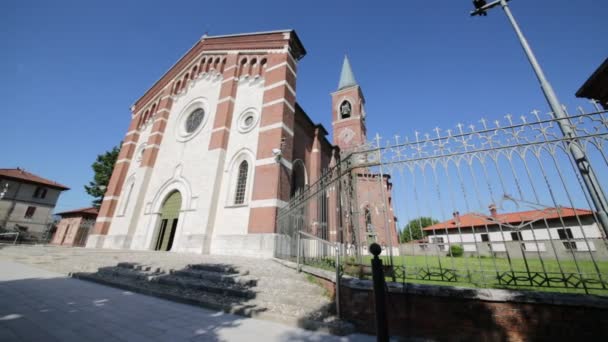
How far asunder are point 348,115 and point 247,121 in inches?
672

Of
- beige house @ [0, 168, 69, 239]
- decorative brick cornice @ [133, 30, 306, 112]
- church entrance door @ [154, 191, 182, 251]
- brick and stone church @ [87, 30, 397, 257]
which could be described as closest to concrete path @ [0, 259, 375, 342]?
brick and stone church @ [87, 30, 397, 257]

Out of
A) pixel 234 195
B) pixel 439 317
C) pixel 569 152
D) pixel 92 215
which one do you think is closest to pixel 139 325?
pixel 439 317

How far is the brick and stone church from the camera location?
408 inches

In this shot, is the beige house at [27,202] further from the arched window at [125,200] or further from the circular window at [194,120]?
the circular window at [194,120]

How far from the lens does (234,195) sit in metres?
11.0

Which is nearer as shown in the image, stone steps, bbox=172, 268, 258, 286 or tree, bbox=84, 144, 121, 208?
stone steps, bbox=172, 268, 258, 286

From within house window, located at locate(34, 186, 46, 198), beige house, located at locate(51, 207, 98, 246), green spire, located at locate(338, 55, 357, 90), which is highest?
green spire, located at locate(338, 55, 357, 90)

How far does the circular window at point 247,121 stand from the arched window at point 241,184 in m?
1.81

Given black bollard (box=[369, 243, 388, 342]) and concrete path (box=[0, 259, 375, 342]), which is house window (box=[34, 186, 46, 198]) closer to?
concrete path (box=[0, 259, 375, 342])

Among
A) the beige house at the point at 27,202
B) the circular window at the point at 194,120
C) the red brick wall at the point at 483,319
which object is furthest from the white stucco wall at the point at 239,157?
the beige house at the point at 27,202

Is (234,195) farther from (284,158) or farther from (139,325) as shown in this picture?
(139,325)

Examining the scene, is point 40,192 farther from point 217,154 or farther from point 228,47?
point 217,154

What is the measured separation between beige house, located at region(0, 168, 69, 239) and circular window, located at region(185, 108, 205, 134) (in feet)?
79.0

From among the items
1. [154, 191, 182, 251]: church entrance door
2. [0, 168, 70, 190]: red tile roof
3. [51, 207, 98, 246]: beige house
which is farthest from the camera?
[0, 168, 70, 190]: red tile roof
